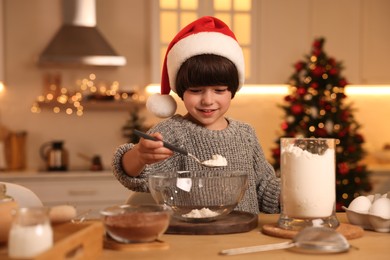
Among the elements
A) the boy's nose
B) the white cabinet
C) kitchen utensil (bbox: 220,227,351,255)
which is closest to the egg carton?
kitchen utensil (bbox: 220,227,351,255)

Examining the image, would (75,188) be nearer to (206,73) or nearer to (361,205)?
(206,73)

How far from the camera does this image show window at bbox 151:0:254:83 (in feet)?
13.7

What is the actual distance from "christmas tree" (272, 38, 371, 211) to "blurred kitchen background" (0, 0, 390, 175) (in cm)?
43

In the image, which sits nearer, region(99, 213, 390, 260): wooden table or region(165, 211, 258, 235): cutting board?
region(99, 213, 390, 260): wooden table

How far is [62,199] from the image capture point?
3.89 m

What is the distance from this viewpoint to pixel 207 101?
1680 mm

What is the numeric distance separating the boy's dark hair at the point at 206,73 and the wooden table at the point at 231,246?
1.74 feet

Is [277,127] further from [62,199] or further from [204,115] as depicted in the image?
[204,115]

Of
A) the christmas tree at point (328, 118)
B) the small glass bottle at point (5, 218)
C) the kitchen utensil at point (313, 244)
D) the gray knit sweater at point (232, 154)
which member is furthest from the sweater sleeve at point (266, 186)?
the christmas tree at point (328, 118)

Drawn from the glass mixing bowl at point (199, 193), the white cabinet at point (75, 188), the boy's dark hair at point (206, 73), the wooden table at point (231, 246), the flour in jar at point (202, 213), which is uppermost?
the boy's dark hair at point (206, 73)

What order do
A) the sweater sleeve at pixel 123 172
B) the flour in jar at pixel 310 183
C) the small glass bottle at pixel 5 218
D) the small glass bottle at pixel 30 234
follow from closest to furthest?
the small glass bottle at pixel 30 234 → the small glass bottle at pixel 5 218 → the flour in jar at pixel 310 183 → the sweater sleeve at pixel 123 172

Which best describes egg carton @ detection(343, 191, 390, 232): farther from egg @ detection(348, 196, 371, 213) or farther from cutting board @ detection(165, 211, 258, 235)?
cutting board @ detection(165, 211, 258, 235)

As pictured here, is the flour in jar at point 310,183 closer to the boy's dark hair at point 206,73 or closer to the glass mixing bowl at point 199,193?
the glass mixing bowl at point 199,193

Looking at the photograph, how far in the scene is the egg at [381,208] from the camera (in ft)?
4.24
